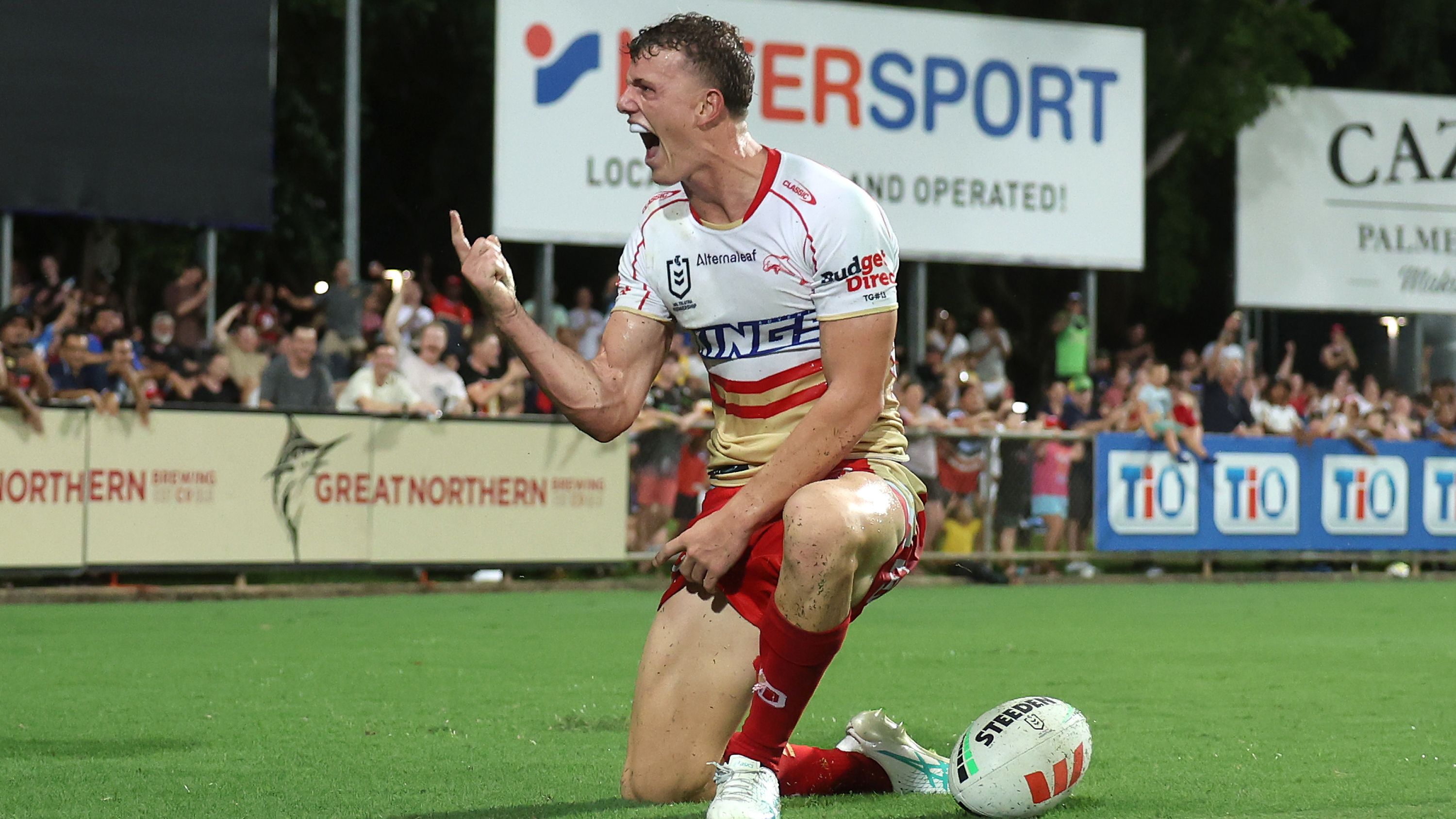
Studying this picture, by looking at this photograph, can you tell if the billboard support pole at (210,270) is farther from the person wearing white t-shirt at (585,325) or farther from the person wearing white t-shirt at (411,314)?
the person wearing white t-shirt at (585,325)

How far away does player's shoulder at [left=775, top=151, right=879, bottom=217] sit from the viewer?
196 inches

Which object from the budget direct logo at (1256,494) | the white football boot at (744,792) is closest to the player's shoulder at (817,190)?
the white football boot at (744,792)

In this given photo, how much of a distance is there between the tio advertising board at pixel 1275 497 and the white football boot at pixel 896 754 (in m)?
12.3

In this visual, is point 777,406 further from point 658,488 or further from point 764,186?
point 658,488

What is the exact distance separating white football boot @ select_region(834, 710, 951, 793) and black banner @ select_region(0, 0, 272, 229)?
44.1ft

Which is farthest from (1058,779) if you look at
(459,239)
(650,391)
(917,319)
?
(917,319)

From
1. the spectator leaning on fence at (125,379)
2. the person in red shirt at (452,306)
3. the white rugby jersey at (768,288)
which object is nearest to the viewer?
the white rugby jersey at (768,288)

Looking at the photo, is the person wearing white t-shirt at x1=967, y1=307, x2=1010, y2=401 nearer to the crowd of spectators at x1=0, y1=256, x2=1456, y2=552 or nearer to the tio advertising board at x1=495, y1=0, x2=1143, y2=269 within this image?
the crowd of spectators at x1=0, y1=256, x2=1456, y2=552

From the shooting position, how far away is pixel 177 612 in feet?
41.8

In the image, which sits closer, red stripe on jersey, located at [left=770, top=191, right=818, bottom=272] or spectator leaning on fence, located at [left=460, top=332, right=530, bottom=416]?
red stripe on jersey, located at [left=770, top=191, right=818, bottom=272]

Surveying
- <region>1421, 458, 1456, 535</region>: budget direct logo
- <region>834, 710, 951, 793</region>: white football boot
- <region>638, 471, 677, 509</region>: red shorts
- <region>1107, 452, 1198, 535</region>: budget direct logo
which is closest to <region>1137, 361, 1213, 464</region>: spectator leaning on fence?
<region>1107, 452, 1198, 535</region>: budget direct logo

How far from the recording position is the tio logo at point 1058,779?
5051 mm

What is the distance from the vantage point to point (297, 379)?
584 inches

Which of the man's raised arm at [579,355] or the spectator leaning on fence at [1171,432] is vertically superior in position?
the man's raised arm at [579,355]
